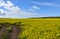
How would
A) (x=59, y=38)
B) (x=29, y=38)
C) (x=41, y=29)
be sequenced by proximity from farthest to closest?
(x=41, y=29), (x=29, y=38), (x=59, y=38)

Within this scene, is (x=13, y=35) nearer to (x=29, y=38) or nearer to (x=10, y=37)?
(x=10, y=37)

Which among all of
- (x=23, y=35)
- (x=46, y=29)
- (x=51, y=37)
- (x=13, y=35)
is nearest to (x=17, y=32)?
(x=13, y=35)

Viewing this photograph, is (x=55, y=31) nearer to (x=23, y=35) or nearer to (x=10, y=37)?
(x=23, y=35)

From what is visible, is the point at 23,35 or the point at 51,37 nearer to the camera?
the point at 51,37

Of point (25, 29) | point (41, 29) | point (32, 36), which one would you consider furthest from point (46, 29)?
point (25, 29)

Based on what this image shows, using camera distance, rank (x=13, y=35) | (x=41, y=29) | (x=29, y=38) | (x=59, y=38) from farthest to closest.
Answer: (x=13, y=35), (x=41, y=29), (x=29, y=38), (x=59, y=38)

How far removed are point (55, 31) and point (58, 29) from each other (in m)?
0.90

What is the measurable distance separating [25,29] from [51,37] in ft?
A: 21.2

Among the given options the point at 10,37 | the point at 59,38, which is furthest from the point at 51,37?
the point at 10,37

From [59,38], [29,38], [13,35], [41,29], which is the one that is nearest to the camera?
[59,38]

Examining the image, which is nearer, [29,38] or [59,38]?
[59,38]

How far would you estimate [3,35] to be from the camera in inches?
1034

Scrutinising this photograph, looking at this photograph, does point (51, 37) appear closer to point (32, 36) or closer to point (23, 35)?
point (32, 36)

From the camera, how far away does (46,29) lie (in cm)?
2467
